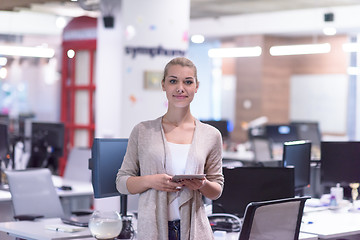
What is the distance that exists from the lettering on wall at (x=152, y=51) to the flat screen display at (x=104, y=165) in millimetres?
4430

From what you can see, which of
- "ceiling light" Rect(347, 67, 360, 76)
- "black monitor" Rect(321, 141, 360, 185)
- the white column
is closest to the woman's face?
"black monitor" Rect(321, 141, 360, 185)

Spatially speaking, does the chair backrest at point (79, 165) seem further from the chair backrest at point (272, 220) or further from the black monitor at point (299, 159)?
the chair backrest at point (272, 220)

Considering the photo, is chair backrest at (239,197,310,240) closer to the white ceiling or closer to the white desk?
the white desk

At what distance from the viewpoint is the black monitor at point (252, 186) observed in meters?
5.05

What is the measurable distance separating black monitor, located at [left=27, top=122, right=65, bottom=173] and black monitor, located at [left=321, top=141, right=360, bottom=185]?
3005mm

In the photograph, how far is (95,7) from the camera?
12.1m

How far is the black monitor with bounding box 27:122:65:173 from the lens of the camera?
25.2ft

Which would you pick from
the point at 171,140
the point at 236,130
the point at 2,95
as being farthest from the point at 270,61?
the point at 171,140

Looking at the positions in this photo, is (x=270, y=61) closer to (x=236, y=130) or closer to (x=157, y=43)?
(x=236, y=130)

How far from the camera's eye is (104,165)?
4.55m

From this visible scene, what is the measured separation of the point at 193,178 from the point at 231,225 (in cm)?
162

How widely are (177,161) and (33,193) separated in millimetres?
2622

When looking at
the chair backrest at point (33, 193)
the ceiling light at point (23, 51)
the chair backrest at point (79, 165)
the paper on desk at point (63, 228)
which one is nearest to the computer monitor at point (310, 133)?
the ceiling light at point (23, 51)

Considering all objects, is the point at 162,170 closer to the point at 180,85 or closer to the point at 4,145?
the point at 180,85
